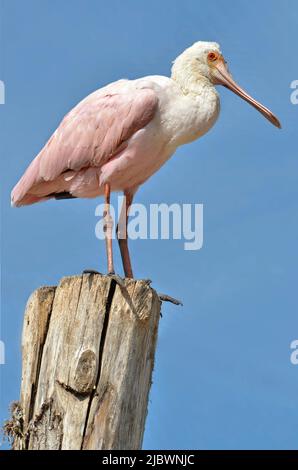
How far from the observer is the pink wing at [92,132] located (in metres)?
9.63

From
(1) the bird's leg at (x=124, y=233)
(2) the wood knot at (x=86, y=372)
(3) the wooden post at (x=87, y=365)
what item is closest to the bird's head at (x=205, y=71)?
(1) the bird's leg at (x=124, y=233)

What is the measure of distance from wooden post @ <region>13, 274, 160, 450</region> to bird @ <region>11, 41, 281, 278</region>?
2329mm

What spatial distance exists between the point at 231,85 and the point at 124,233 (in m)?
2.21

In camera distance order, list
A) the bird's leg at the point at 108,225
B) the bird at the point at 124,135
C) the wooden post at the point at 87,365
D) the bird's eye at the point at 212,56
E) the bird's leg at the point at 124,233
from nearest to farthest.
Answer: the wooden post at the point at 87,365 → the bird's leg at the point at 108,225 → the bird at the point at 124,135 → the bird's leg at the point at 124,233 → the bird's eye at the point at 212,56

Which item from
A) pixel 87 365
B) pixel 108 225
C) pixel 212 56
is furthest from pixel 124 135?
pixel 87 365

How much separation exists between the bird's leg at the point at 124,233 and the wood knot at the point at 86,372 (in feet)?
11.3

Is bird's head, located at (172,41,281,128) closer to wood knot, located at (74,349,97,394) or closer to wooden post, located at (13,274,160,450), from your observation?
wooden post, located at (13,274,160,450)

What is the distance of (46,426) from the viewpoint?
6469 mm

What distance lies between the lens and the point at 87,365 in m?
6.43

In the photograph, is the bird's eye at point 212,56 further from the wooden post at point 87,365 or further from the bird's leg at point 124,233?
the wooden post at point 87,365

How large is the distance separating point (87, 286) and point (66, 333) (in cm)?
38

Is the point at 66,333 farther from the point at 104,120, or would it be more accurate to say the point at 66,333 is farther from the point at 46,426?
the point at 104,120
